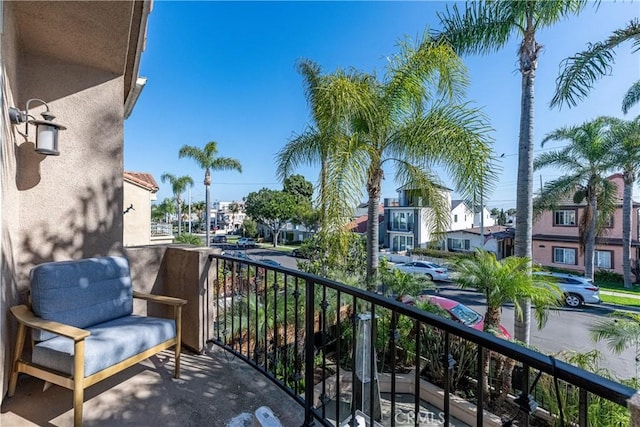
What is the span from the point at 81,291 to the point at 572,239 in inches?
862

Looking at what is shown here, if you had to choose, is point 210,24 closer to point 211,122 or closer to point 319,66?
point 319,66

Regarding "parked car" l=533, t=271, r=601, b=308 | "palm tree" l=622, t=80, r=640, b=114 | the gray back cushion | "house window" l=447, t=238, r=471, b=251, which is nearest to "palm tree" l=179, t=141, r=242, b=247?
the gray back cushion

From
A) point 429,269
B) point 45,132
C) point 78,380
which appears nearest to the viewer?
point 78,380

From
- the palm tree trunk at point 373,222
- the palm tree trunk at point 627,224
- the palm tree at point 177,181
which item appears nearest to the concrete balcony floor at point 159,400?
the palm tree trunk at point 373,222

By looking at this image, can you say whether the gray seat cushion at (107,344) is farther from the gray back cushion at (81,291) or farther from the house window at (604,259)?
the house window at (604,259)

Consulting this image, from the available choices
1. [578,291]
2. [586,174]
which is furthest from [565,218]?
[578,291]

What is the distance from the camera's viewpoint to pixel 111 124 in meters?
2.87

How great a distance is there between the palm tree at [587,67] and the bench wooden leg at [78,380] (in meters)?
8.20

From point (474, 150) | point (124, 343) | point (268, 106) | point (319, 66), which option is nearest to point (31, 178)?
point (124, 343)

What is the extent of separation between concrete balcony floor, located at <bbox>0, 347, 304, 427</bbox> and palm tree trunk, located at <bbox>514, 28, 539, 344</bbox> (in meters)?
5.25

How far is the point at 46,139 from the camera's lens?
7.59 feet

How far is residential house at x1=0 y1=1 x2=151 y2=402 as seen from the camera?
82.2 inches

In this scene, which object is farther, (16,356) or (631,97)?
(631,97)

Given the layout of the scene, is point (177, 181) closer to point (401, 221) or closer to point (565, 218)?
point (401, 221)
